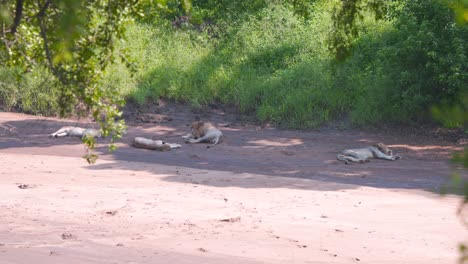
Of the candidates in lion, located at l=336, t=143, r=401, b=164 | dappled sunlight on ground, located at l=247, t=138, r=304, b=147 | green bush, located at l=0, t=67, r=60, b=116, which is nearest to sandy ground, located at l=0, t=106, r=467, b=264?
dappled sunlight on ground, located at l=247, t=138, r=304, b=147

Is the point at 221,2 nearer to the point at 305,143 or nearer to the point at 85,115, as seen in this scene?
the point at 305,143

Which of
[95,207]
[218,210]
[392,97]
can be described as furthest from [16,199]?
[392,97]

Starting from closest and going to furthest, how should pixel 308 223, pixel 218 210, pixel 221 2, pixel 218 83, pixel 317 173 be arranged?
pixel 308 223 → pixel 218 210 → pixel 317 173 → pixel 218 83 → pixel 221 2

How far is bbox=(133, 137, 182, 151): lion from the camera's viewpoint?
17422mm

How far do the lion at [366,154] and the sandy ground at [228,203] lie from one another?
0.76 ft

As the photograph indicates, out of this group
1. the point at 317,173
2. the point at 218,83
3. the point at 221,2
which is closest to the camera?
the point at 317,173

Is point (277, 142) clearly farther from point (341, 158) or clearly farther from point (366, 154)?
point (366, 154)

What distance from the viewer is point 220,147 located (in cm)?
1805

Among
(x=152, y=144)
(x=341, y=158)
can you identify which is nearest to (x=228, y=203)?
(x=341, y=158)

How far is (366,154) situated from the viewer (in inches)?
650

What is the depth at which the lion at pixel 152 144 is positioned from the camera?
57.2 ft

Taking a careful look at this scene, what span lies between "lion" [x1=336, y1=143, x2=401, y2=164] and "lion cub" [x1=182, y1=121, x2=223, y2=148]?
9.90 feet

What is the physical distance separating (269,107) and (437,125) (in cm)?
441

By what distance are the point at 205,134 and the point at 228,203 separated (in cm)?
636
